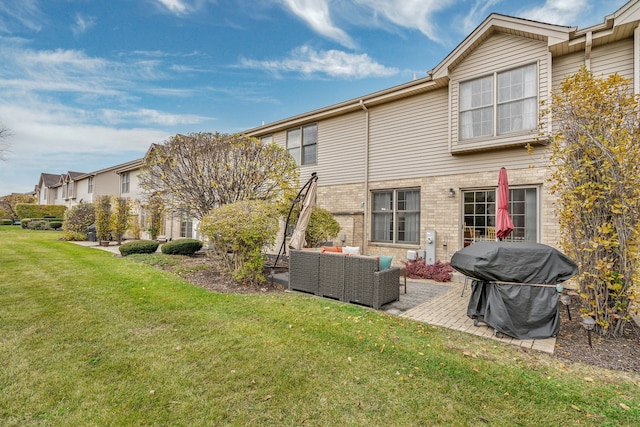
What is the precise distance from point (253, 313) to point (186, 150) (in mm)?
6850

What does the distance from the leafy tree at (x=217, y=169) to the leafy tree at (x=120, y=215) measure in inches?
300

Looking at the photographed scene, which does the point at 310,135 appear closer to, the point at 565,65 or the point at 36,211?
the point at 565,65

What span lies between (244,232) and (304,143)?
282 inches

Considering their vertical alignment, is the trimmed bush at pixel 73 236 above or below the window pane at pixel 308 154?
below

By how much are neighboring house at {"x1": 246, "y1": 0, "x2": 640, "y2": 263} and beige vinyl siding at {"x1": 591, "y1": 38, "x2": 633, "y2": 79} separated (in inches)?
0.7

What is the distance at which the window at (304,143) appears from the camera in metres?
12.5

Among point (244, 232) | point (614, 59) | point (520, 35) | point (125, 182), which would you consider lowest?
point (244, 232)

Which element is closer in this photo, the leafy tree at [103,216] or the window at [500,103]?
the window at [500,103]

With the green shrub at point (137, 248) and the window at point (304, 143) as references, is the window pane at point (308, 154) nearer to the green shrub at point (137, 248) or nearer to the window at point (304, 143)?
the window at point (304, 143)

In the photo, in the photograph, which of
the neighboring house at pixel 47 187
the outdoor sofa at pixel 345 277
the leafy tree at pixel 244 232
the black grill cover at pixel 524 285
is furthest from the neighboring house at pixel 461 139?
the neighboring house at pixel 47 187

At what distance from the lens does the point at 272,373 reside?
309cm

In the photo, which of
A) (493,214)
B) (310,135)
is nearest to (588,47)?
(493,214)

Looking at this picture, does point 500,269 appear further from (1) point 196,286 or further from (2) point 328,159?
(2) point 328,159

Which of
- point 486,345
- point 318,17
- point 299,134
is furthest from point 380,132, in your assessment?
point 486,345
